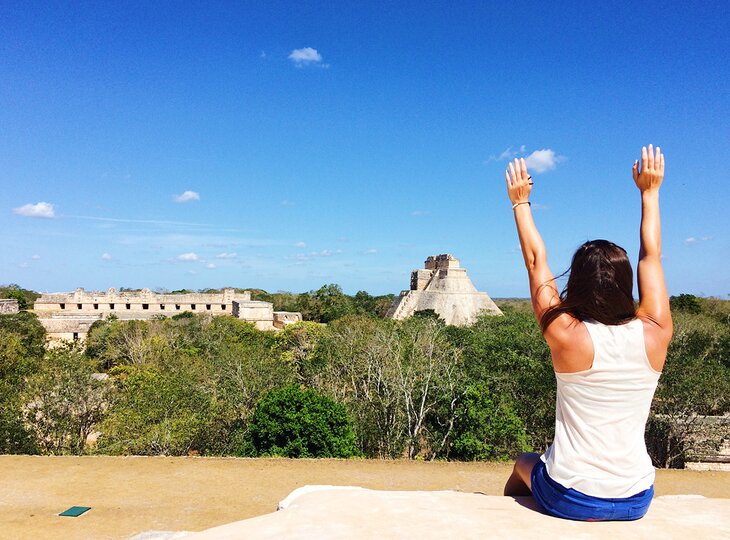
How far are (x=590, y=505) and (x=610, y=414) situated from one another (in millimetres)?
Result: 358

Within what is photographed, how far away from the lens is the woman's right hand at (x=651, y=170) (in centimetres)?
216

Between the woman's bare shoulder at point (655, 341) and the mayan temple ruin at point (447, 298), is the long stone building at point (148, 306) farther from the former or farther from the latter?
the woman's bare shoulder at point (655, 341)

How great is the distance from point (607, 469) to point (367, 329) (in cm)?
1832

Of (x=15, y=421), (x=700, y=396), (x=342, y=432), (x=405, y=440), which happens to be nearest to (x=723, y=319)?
(x=700, y=396)

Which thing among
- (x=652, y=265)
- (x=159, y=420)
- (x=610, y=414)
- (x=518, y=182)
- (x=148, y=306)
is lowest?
(x=159, y=420)

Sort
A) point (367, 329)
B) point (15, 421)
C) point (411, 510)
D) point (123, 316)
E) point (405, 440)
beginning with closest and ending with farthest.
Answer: point (411, 510) < point (15, 421) < point (405, 440) < point (367, 329) < point (123, 316)

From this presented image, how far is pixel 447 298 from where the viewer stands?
31516 millimetres

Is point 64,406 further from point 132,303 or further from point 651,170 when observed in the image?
point 132,303

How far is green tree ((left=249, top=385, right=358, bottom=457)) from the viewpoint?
911cm

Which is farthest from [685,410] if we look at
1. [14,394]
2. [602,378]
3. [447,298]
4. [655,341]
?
[447,298]

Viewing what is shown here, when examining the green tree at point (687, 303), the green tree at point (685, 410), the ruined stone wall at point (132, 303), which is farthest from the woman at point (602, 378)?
the ruined stone wall at point (132, 303)

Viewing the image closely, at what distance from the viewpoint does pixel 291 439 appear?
926 centimetres

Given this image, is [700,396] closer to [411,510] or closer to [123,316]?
[411,510]

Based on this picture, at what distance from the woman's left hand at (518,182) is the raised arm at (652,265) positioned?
50 centimetres
